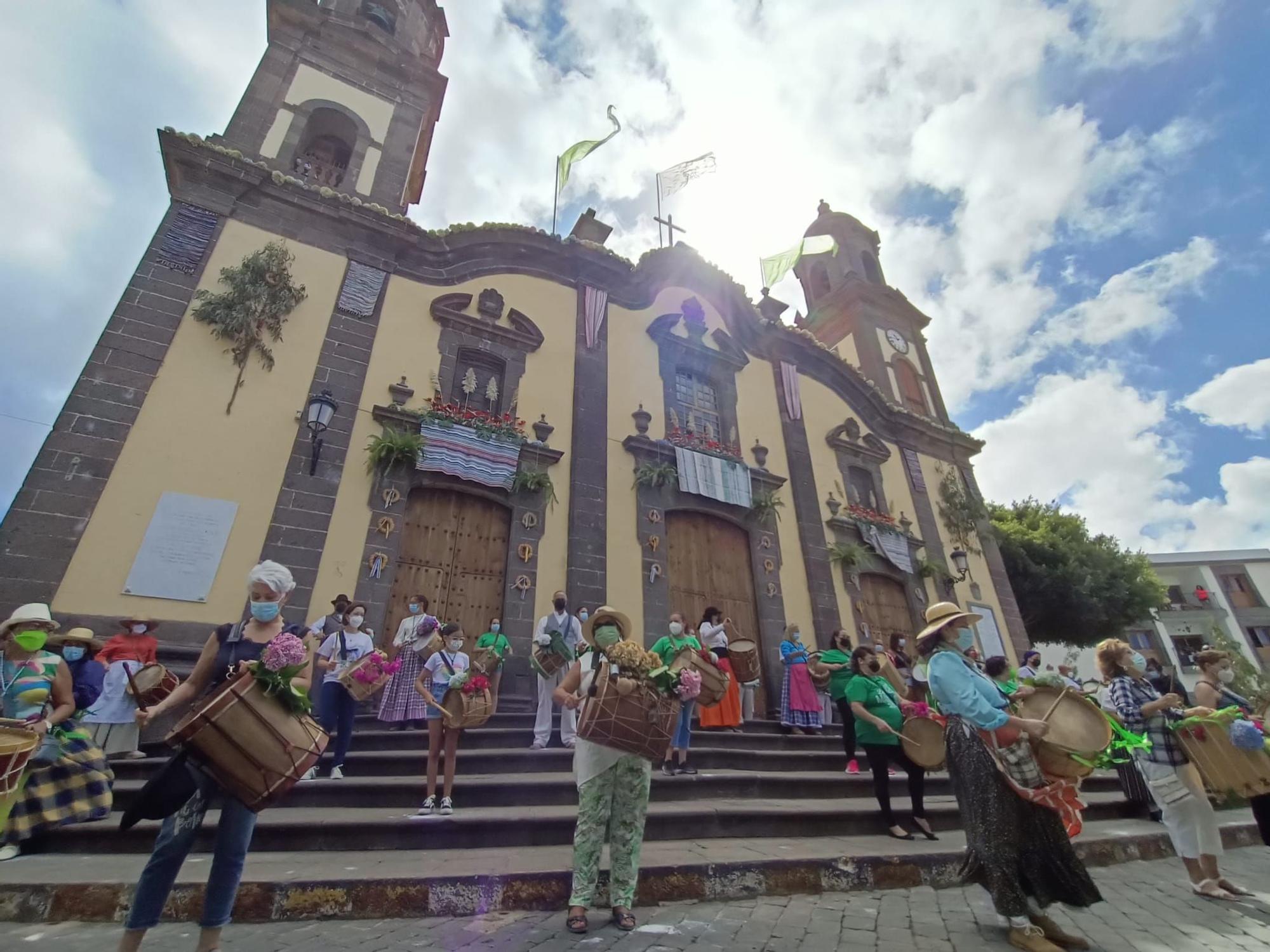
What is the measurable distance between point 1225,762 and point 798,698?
505cm

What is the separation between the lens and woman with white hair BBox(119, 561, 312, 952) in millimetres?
2604

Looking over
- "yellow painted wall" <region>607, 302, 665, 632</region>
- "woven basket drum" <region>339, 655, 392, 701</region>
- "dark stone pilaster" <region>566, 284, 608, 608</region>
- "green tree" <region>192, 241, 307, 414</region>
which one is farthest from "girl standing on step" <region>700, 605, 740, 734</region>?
"green tree" <region>192, 241, 307, 414</region>

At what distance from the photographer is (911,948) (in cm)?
313

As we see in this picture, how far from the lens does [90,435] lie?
752 cm

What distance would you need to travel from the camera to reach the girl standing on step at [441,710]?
499 centimetres

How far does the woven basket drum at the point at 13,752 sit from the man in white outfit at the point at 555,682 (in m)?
4.08

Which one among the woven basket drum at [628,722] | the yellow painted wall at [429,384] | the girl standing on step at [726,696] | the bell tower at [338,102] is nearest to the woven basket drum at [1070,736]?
the woven basket drum at [628,722]

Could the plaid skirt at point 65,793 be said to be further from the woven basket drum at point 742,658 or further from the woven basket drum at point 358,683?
the woven basket drum at point 742,658

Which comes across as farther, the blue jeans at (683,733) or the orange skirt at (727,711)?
the orange skirt at (727,711)

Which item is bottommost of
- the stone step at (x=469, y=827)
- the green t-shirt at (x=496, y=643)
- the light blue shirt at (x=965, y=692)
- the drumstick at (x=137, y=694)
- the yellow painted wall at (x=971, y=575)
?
the stone step at (x=469, y=827)

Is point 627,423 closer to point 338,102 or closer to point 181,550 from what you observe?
point 181,550

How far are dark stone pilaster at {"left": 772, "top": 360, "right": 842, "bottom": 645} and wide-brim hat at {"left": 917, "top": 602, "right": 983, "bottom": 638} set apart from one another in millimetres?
7768

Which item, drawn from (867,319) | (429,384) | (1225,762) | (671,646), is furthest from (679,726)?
(867,319)

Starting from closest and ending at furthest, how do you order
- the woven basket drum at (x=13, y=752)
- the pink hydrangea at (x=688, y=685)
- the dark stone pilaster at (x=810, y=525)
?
the woven basket drum at (x=13, y=752) → the pink hydrangea at (x=688, y=685) → the dark stone pilaster at (x=810, y=525)
